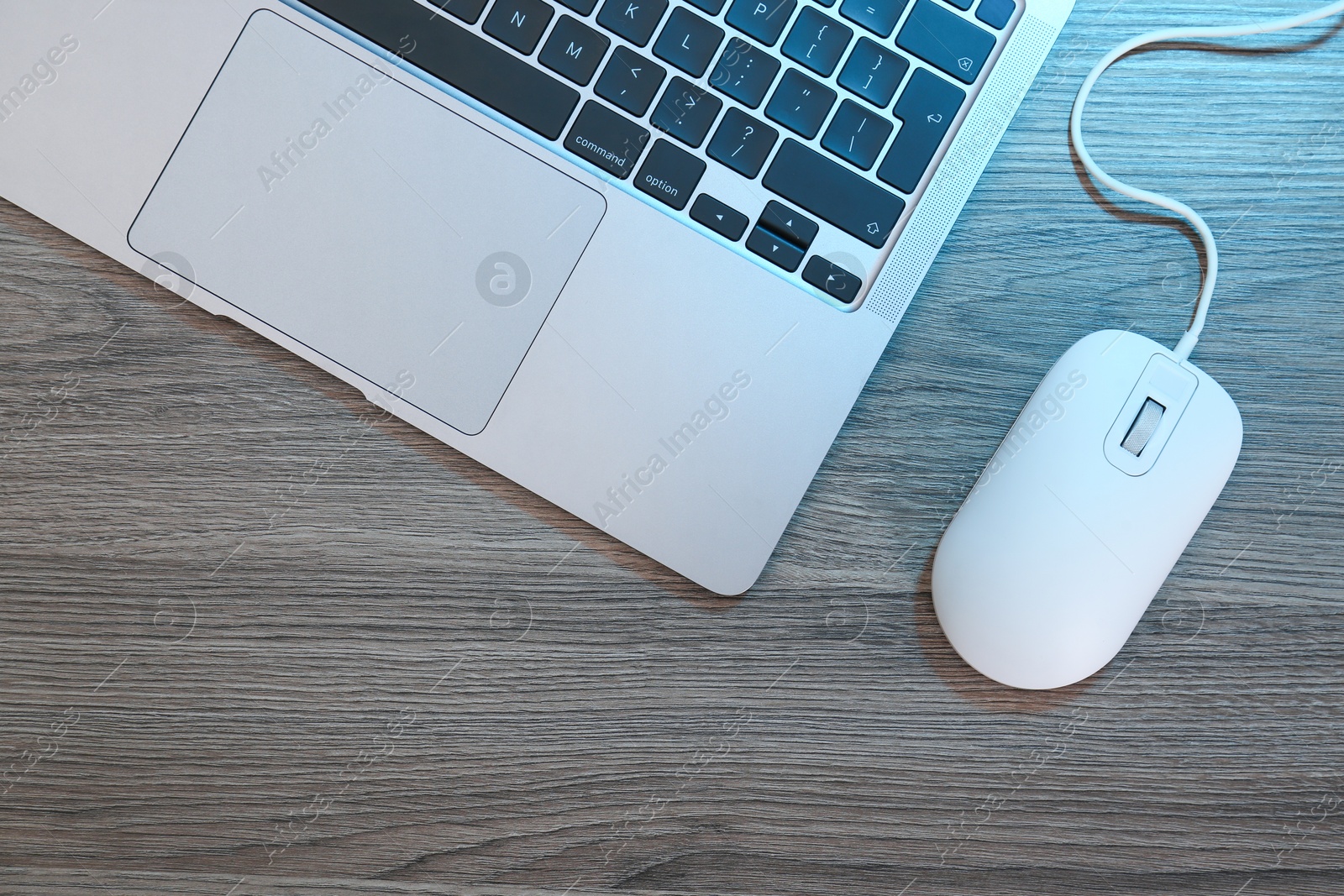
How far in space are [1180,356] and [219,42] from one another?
0.65m

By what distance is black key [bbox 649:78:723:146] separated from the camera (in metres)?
0.53

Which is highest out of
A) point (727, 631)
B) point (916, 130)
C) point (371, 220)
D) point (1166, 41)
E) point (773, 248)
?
point (1166, 41)

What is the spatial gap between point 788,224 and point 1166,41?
12.4 inches

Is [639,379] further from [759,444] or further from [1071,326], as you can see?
[1071,326]

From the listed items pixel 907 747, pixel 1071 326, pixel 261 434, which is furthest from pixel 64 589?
pixel 1071 326

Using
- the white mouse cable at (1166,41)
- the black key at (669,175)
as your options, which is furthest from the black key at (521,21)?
the white mouse cable at (1166,41)

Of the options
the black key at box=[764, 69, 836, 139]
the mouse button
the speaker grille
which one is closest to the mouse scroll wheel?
the mouse button

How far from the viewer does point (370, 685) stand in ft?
1.92

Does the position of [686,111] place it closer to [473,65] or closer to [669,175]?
[669,175]

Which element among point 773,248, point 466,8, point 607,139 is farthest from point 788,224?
point 466,8

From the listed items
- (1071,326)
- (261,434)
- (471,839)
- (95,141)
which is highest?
(1071,326)

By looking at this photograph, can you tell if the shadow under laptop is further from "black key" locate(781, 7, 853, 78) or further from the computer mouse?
"black key" locate(781, 7, 853, 78)

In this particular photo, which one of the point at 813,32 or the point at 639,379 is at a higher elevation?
the point at 813,32

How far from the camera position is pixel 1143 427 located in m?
0.52
